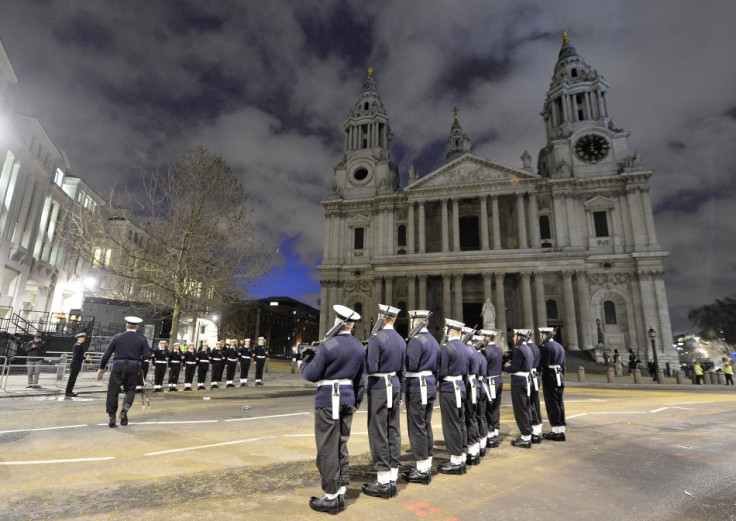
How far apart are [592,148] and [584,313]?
64.4ft

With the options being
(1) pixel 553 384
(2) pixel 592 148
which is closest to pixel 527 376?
(1) pixel 553 384

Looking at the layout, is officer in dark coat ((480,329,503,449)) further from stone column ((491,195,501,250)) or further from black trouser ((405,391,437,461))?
stone column ((491,195,501,250))

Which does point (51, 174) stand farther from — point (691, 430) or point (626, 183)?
point (626, 183)

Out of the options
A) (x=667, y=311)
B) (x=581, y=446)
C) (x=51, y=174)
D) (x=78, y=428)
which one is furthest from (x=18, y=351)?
(x=667, y=311)

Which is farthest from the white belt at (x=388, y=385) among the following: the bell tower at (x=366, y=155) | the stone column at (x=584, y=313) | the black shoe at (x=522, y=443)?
the bell tower at (x=366, y=155)

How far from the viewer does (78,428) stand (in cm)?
721

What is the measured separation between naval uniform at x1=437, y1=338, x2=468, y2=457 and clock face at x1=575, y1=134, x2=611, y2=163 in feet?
147

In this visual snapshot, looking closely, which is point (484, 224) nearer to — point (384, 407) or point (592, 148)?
point (592, 148)

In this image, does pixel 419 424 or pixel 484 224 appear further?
pixel 484 224

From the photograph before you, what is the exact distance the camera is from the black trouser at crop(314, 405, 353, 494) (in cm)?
377

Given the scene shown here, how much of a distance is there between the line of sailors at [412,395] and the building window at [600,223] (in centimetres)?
3810

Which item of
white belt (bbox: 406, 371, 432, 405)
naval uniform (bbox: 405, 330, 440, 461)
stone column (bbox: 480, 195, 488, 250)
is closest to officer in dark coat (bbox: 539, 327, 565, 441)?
naval uniform (bbox: 405, 330, 440, 461)

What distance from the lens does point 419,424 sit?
4898mm

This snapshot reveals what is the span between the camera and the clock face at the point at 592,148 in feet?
136
